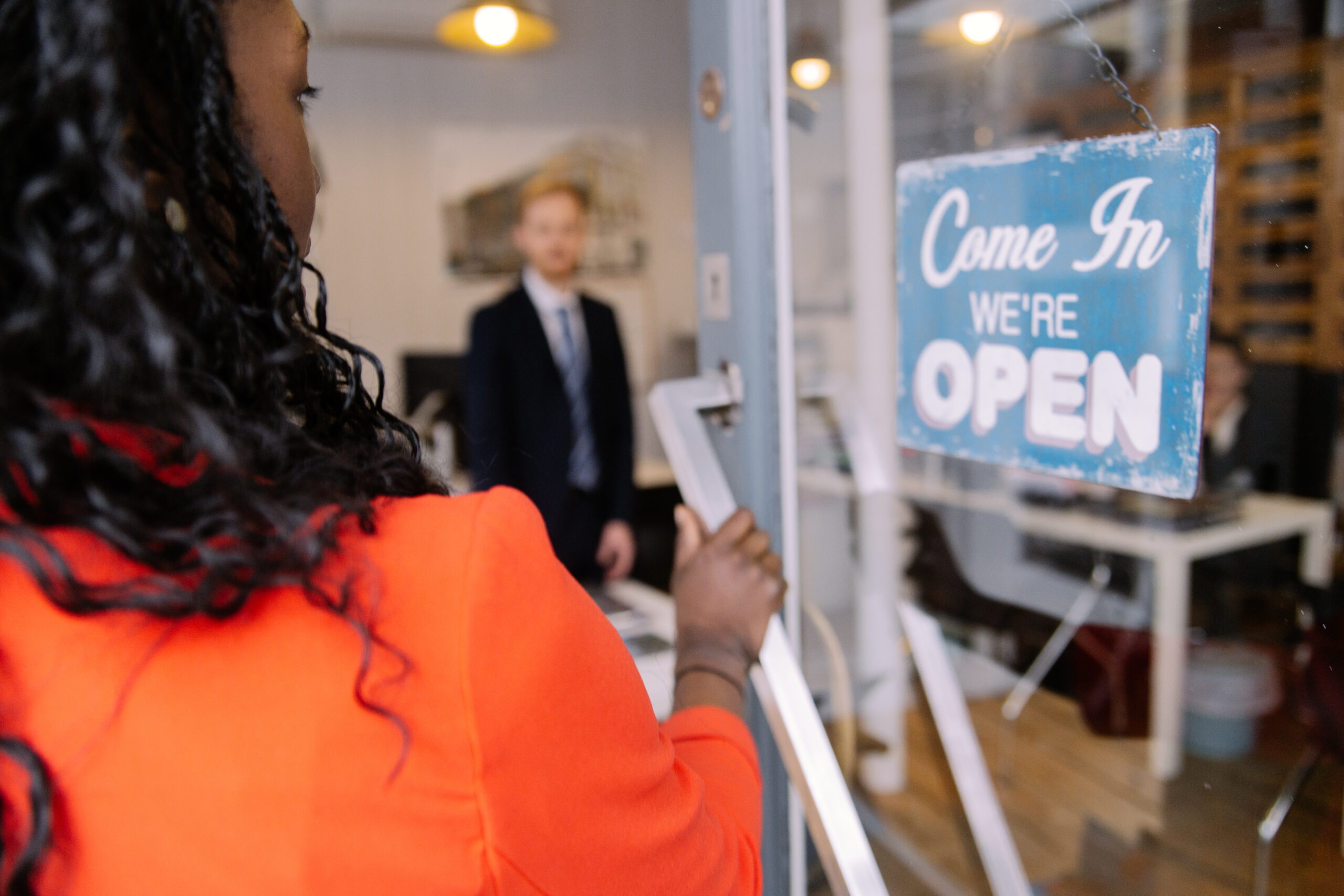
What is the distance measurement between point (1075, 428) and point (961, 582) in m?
1.19

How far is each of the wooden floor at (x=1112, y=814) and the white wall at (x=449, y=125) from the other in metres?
2.81

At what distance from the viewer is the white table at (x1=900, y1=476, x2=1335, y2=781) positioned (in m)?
1.93

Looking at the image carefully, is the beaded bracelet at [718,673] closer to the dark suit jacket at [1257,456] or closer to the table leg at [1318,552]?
the table leg at [1318,552]

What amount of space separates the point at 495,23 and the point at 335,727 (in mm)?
3487

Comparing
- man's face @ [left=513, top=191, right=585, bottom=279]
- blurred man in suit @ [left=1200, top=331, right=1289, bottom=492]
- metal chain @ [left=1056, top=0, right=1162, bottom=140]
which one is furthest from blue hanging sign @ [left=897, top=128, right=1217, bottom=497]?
man's face @ [left=513, top=191, right=585, bottom=279]

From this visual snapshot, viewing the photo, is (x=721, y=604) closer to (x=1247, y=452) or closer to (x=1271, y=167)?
(x=1271, y=167)

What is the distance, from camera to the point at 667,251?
4.89 meters

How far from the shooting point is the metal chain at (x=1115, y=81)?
861 millimetres

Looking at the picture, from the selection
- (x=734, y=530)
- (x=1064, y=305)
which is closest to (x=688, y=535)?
(x=734, y=530)

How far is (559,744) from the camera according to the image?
517 millimetres

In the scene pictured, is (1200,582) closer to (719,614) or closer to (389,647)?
(719,614)

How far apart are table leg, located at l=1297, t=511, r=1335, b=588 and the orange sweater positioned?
1397mm

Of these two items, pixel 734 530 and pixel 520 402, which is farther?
pixel 520 402

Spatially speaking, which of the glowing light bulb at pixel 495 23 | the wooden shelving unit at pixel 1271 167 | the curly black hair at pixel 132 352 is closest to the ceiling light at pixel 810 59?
the wooden shelving unit at pixel 1271 167
